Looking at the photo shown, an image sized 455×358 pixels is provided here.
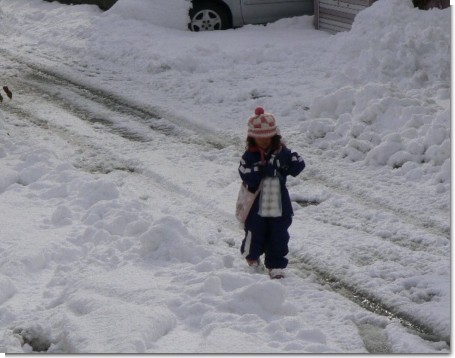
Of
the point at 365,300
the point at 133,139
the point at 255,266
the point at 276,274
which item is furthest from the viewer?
the point at 133,139

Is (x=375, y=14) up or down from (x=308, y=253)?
up

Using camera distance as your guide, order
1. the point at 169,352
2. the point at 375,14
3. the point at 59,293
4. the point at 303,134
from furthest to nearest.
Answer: the point at 375,14 → the point at 303,134 → the point at 59,293 → the point at 169,352

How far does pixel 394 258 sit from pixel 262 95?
491 cm

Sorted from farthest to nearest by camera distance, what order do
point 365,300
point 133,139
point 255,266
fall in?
point 133,139
point 255,266
point 365,300

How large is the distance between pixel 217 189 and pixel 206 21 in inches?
286

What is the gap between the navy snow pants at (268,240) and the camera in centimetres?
702

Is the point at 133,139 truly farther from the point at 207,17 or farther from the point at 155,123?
the point at 207,17

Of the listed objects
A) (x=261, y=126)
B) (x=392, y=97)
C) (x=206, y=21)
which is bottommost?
(x=392, y=97)

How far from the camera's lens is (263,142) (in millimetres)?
6902

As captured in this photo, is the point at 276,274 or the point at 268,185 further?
the point at 276,274

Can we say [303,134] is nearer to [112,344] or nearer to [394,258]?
[394,258]

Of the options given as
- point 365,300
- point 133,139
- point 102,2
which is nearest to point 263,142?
point 365,300

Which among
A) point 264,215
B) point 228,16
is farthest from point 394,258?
point 228,16

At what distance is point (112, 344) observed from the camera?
586 cm
